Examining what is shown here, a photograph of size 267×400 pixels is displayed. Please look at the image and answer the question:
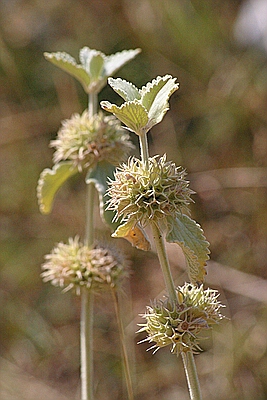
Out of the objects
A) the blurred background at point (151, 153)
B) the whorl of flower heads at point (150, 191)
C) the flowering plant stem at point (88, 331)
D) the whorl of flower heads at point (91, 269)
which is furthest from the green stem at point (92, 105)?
the blurred background at point (151, 153)

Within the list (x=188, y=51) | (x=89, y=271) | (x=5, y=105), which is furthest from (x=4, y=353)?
(x=89, y=271)

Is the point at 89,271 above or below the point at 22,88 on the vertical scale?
below

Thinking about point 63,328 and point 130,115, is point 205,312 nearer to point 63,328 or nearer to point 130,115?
point 130,115

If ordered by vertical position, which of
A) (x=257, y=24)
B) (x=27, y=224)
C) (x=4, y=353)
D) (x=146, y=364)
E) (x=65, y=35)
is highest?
(x=65, y=35)

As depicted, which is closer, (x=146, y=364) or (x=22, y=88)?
(x=146, y=364)

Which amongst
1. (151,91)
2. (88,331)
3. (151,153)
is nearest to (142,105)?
(151,91)

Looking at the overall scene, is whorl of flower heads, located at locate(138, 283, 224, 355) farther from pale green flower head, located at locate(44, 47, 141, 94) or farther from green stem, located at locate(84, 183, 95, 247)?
pale green flower head, located at locate(44, 47, 141, 94)
